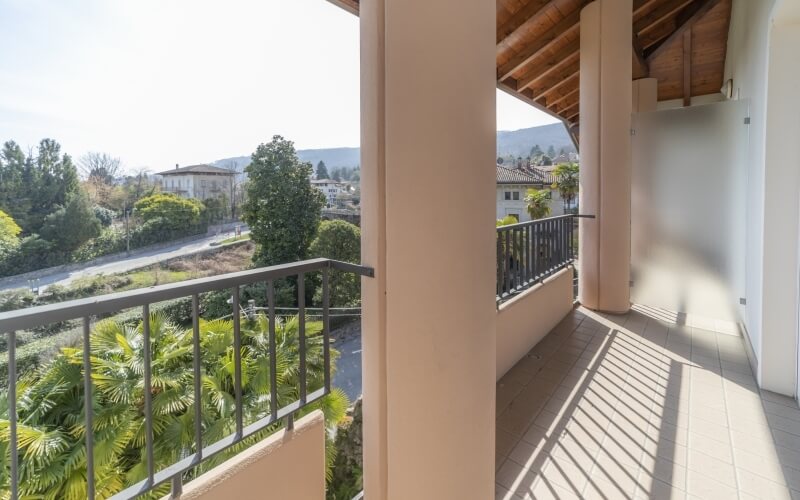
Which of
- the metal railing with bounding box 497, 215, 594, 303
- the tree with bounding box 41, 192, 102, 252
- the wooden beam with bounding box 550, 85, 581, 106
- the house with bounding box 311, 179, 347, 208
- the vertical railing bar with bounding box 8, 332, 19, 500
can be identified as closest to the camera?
the vertical railing bar with bounding box 8, 332, 19, 500

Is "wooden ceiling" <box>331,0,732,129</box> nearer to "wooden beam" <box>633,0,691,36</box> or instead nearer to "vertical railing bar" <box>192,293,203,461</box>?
"wooden beam" <box>633,0,691,36</box>

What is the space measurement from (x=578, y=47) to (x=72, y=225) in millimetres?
5755

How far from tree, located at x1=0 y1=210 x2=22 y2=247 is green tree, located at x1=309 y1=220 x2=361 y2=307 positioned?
0.90 metres

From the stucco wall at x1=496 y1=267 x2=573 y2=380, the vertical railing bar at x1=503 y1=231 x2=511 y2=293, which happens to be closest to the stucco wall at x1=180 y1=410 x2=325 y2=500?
the stucco wall at x1=496 y1=267 x2=573 y2=380

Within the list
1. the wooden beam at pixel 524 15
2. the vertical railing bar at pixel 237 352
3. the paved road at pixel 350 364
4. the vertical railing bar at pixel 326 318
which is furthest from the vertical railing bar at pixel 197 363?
the wooden beam at pixel 524 15

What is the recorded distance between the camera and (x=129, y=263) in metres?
1.25

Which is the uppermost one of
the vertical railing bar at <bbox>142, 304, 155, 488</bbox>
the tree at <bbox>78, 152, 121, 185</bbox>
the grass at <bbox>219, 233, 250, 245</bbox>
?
the tree at <bbox>78, 152, 121, 185</bbox>

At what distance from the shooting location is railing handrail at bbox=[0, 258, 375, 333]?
0.81 m

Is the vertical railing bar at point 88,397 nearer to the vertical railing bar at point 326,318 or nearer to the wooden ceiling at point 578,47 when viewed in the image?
the vertical railing bar at point 326,318

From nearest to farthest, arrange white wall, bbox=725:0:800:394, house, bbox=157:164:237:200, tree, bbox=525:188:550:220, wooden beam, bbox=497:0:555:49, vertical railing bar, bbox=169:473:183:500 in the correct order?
vertical railing bar, bbox=169:473:183:500 < house, bbox=157:164:237:200 < white wall, bbox=725:0:800:394 < wooden beam, bbox=497:0:555:49 < tree, bbox=525:188:550:220

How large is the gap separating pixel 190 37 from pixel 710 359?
13.6ft

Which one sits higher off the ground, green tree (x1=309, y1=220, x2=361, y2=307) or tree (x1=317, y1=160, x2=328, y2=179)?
tree (x1=317, y1=160, x2=328, y2=179)

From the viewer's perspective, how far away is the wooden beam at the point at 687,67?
17.8 ft

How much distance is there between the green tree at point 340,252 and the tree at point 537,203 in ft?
36.1
